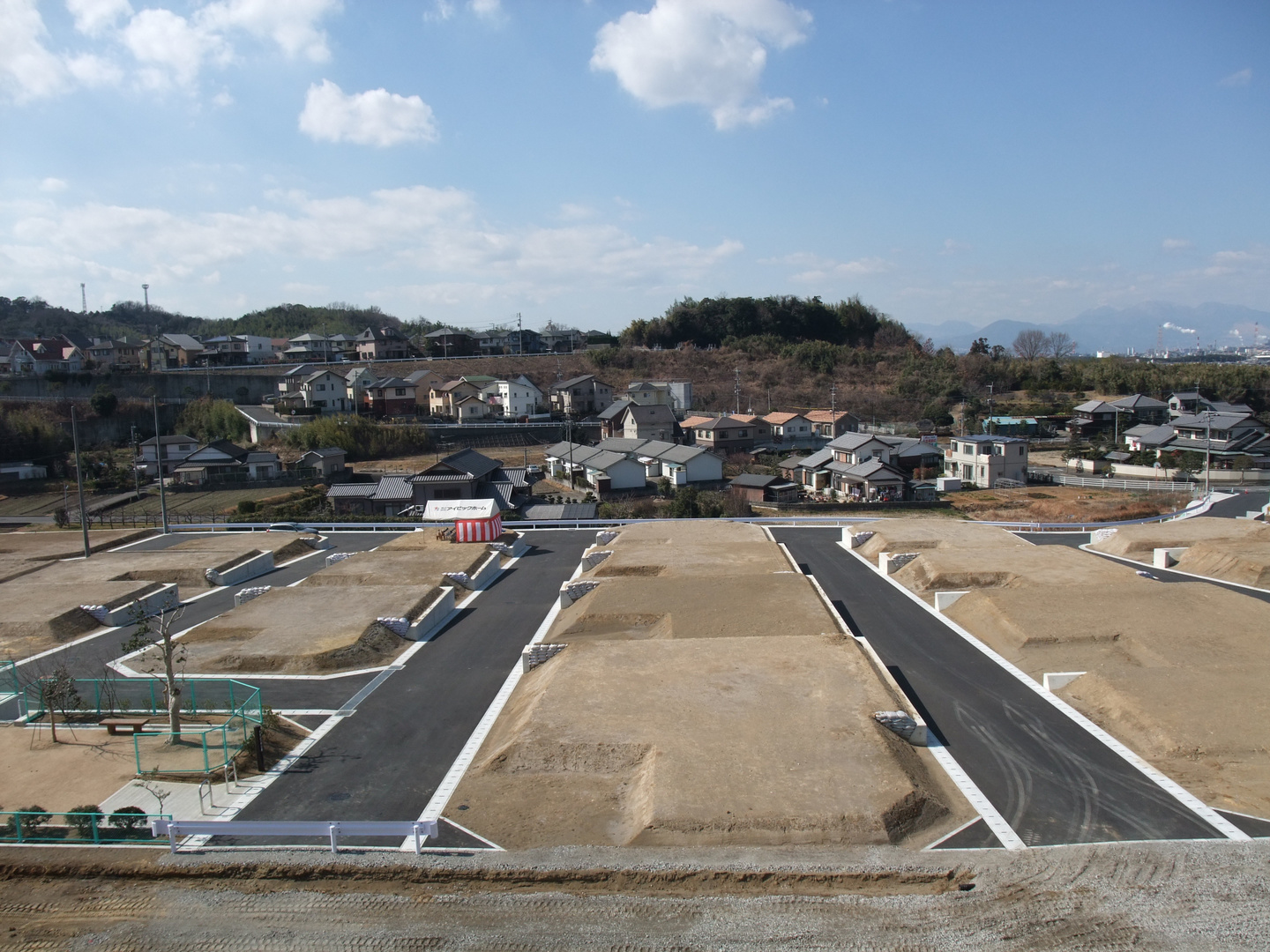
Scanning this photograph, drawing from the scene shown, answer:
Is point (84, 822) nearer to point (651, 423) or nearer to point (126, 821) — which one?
point (126, 821)

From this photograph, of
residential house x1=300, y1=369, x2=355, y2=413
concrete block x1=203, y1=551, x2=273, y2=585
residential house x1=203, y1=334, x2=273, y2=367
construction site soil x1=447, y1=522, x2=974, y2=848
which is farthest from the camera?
residential house x1=203, y1=334, x2=273, y2=367

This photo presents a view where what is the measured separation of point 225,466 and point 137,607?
25.1 m

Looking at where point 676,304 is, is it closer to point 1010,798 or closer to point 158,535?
point 158,535

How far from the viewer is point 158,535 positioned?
3030 cm

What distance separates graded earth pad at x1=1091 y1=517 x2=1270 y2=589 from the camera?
826 inches

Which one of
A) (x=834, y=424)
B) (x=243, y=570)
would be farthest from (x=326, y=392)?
(x=243, y=570)

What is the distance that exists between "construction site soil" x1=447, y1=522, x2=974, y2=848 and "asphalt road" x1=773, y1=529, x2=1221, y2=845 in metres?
0.83

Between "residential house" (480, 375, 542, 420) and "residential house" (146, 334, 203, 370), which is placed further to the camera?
"residential house" (146, 334, 203, 370)

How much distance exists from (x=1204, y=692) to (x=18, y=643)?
22.9 metres

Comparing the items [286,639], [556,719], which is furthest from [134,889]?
[286,639]

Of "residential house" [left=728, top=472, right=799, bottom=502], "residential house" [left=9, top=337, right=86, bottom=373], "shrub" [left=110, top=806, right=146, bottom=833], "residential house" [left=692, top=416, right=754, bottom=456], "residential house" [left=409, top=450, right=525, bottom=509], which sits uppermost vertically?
"residential house" [left=9, top=337, right=86, bottom=373]

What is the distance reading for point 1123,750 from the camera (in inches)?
456

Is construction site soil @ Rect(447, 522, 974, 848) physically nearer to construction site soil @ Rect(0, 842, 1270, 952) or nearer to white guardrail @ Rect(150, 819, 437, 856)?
construction site soil @ Rect(0, 842, 1270, 952)

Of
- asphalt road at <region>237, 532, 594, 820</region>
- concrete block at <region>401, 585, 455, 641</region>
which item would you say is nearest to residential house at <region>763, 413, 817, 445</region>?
asphalt road at <region>237, 532, 594, 820</region>
